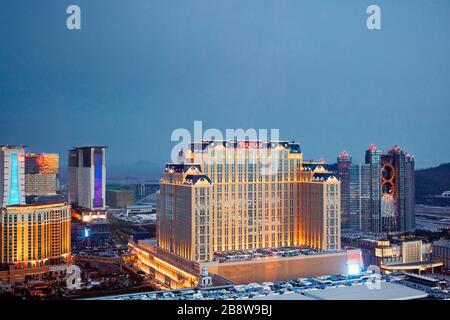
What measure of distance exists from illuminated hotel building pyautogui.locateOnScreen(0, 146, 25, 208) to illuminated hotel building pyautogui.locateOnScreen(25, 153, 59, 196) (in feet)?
12.0

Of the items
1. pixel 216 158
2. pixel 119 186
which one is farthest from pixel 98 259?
pixel 119 186

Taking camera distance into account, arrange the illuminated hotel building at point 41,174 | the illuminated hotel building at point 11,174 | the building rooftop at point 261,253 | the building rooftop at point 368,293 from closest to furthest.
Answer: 1. the building rooftop at point 368,293
2. the building rooftop at point 261,253
3. the illuminated hotel building at point 11,174
4. the illuminated hotel building at point 41,174

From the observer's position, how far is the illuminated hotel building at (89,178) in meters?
15.6

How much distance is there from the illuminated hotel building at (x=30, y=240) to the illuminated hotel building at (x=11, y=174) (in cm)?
61

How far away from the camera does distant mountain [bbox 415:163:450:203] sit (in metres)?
14.2

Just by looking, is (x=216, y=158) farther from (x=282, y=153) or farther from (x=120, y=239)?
(x=120, y=239)

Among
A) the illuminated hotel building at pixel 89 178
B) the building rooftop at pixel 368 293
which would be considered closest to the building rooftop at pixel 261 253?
the building rooftop at pixel 368 293

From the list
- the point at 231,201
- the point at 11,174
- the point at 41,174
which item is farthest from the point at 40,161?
the point at 231,201

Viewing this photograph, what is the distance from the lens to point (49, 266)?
8656mm

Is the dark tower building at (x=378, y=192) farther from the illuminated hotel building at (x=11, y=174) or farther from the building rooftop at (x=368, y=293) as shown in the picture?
the building rooftop at (x=368, y=293)

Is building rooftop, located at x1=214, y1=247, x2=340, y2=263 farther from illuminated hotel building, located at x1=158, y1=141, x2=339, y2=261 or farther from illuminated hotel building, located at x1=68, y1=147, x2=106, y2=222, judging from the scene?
illuminated hotel building, located at x1=68, y1=147, x2=106, y2=222

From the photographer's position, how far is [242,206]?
7777mm

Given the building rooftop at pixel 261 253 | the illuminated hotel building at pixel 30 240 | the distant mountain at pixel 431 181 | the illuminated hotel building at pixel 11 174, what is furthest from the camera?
the distant mountain at pixel 431 181
